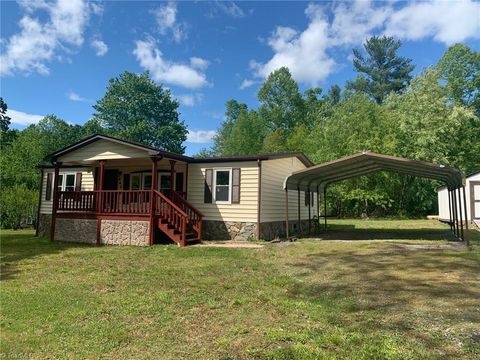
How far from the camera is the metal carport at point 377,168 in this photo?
1129 cm

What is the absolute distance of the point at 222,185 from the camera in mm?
13938

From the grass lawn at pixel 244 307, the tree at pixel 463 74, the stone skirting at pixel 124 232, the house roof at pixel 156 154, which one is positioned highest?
the tree at pixel 463 74

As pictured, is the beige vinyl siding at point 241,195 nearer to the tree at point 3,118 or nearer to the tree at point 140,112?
the tree at point 3,118

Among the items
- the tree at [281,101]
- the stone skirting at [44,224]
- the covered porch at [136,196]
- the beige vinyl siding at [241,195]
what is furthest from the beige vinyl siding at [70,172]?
the tree at [281,101]

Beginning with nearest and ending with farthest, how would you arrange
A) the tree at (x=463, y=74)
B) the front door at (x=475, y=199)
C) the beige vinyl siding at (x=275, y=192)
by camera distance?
1. the beige vinyl siding at (x=275, y=192)
2. the front door at (x=475, y=199)
3. the tree at (x=463, y=74)

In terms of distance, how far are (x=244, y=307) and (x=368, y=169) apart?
11903 mm

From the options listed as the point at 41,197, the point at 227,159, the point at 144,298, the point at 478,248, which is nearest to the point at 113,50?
the point at 41,197

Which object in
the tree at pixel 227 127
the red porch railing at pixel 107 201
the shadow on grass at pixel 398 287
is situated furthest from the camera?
the tree at pixel 227 127

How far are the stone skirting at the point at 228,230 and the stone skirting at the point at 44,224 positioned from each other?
8.22m

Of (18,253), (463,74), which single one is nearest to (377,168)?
(18,253)

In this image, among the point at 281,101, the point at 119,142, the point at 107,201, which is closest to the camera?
the point at 119,142

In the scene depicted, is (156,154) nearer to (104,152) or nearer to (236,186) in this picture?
(104,152)

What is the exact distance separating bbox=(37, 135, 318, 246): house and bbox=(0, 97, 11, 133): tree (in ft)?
19.6

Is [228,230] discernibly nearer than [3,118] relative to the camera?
Yes
